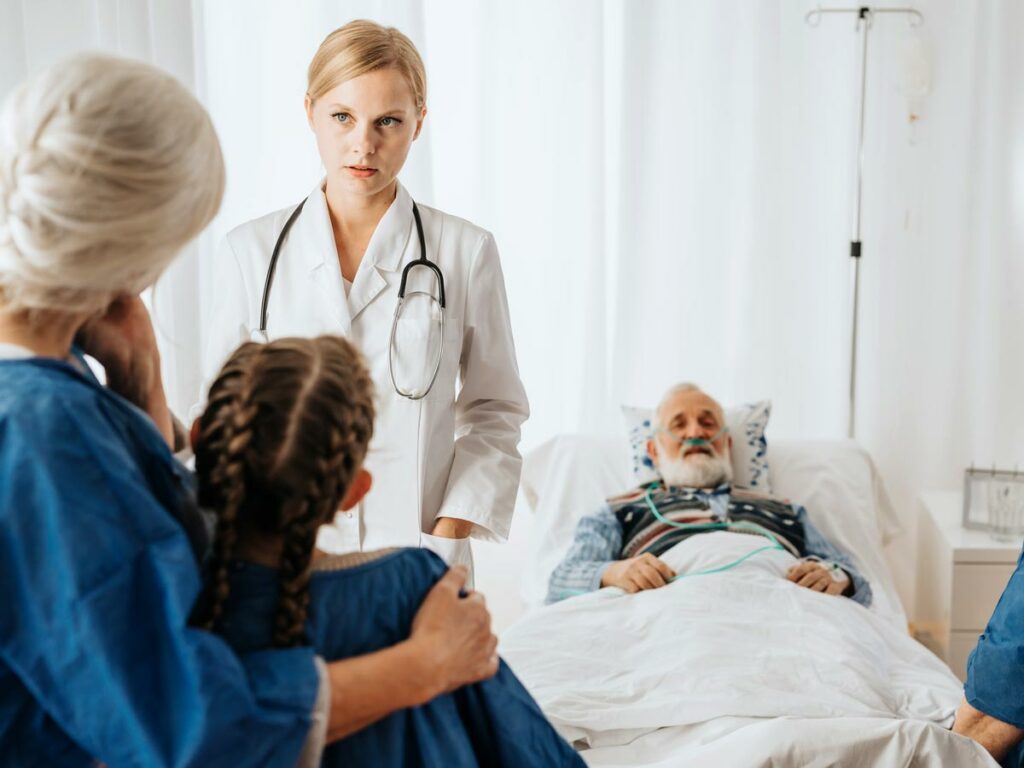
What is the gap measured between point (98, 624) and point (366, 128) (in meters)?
1.12

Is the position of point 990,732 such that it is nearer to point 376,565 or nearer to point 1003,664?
point 1003,664

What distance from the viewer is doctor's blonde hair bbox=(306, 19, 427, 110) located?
180 cm

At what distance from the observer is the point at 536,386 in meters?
3.62

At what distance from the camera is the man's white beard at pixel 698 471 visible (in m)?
3.00

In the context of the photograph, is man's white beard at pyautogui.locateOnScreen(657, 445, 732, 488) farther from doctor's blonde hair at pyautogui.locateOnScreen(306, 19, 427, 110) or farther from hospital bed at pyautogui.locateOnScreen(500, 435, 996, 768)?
doctor's blonde hair at pyautogui.locateOnScreen(306, 19, 427, 110)

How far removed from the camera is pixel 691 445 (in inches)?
120

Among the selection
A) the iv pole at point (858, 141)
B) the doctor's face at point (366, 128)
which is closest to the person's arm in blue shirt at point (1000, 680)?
the doctor's face at point (366, 128)

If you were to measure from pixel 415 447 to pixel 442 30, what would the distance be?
6.53 feet

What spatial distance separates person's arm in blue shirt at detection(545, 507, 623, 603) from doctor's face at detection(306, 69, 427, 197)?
46.3 inches

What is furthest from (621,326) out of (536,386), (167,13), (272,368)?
(272,368)

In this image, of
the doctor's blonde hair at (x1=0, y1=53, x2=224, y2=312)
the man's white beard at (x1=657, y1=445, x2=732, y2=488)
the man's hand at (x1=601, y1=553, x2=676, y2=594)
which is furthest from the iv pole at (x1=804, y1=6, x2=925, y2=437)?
the doctor's blonde hair at (x1=0, y1=53, x2=224, y2=312)

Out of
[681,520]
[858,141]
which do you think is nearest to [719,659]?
[681,520]

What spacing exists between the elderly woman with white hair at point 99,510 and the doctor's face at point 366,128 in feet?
2.91

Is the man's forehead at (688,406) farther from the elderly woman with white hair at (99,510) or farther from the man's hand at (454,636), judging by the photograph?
the elderly woman with white hair at (99,510)
